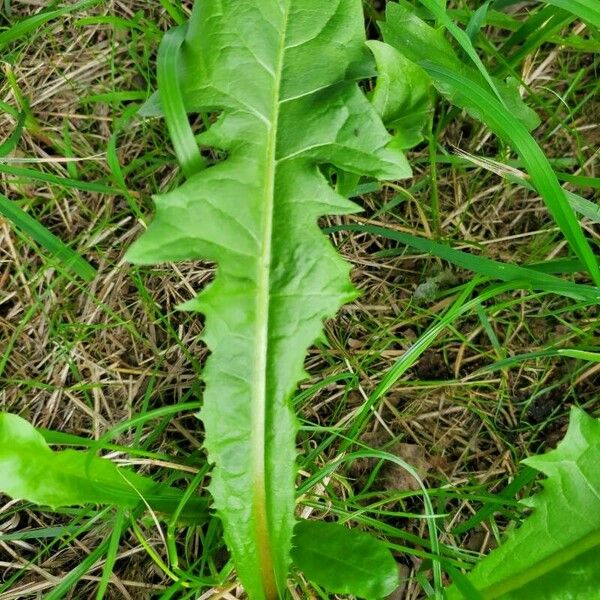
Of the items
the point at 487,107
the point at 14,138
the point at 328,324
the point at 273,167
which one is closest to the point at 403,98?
the point at 487,107

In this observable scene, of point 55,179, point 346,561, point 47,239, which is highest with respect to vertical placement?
point 55,179

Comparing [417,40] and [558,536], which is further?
[417,40]

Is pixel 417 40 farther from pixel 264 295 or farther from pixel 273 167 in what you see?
pixel 264 295

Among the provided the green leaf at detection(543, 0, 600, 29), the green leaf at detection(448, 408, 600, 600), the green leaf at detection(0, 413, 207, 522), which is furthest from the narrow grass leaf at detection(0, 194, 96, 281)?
the green leaf at detection(543, 0, 600, 29)

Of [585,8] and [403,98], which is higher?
[585,8]

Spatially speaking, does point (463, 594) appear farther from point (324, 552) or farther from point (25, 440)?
point (25, 440)

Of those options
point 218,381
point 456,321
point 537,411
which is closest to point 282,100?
point 218,381

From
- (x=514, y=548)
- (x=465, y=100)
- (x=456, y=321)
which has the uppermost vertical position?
(x=465, y=100)
